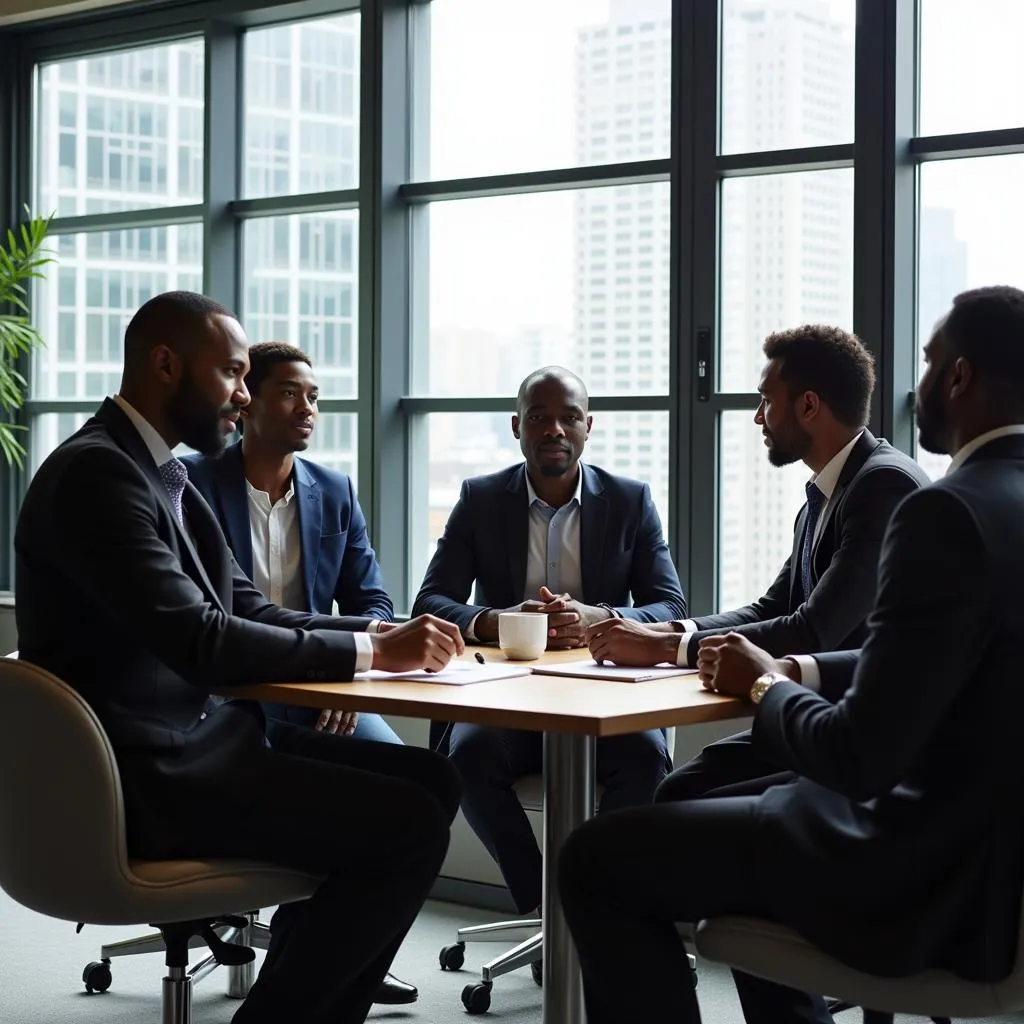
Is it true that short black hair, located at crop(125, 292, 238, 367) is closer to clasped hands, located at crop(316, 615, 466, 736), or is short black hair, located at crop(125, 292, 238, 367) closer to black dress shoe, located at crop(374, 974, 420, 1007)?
clasped hands, located at crop(316, 615, 466, 736)

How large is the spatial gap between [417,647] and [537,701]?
379 mm

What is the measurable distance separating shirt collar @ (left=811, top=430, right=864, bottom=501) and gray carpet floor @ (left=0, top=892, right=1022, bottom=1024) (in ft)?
4.11

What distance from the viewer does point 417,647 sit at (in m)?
2.65

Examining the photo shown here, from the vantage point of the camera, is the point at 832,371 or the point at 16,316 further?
the point at 16,316

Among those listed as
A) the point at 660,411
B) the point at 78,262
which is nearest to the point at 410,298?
the point at 660,411

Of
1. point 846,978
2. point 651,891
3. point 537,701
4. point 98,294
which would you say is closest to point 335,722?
point 537,701

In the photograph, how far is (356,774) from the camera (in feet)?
8.37

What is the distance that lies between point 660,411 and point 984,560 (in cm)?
265

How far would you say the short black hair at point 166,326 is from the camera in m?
2.77

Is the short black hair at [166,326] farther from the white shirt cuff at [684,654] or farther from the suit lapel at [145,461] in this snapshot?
the white shirt cuff at [684,654]

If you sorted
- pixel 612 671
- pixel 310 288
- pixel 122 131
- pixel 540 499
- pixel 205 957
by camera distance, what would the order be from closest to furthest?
pixel 612 671, pixel 205 957, pixel 540 499, pixel 310 288, pixel 122 131

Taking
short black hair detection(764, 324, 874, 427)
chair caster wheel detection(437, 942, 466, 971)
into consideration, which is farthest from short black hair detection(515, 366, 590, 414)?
chair caster wheel detection(437, 942, 466, 971)

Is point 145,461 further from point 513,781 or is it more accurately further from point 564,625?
point 513,781

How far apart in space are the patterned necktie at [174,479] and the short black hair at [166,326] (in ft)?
0.67
